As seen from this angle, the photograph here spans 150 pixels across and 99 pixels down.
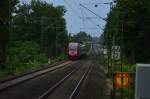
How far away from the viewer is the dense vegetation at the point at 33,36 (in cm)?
6378

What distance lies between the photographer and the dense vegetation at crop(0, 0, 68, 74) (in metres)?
63.8

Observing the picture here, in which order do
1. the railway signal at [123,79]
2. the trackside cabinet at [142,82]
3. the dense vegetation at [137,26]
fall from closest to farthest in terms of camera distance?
1. the trackside cabinet at [142,82]
2. the railway signal at [123,79]
3. the dense vegetation at [137,26]

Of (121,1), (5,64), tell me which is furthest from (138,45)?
(5,64)

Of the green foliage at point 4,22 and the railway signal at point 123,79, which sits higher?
the green foliage at point 4,22

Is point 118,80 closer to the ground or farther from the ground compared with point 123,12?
closer to the ground

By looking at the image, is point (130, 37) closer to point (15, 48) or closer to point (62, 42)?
point (15, 48)

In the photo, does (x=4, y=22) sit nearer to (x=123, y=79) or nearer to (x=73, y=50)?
(x=123, y=79)

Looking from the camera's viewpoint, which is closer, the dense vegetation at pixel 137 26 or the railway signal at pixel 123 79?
the railway signal at pixel 123 79

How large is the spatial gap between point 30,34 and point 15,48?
984 inches

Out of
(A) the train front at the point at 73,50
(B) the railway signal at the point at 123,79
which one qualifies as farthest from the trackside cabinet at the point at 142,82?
(A) the train front at the point at 73,50

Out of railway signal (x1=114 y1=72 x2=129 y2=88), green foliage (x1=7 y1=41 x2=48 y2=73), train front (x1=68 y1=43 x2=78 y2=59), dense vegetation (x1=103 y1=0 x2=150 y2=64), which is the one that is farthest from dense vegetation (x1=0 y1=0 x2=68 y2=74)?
railway signal (x1=114 y1=72 x2=129 y2=88)

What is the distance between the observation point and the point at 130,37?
208ft

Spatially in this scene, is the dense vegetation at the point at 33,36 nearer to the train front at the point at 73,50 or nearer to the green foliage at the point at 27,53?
the green foliage at the point at 27,53

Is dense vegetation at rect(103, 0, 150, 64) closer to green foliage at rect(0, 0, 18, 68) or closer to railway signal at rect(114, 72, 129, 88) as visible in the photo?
green foliage at rect(0, 0, 18, 68)
